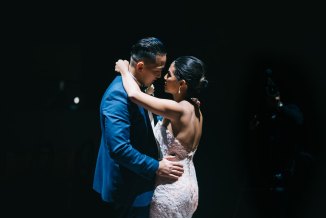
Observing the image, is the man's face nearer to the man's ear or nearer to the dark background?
the man's ear

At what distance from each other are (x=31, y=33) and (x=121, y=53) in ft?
3.51

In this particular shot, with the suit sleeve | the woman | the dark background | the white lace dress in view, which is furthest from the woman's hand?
→ the dark background

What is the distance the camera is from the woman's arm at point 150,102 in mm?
2852

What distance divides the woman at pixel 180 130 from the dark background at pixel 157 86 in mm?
2589

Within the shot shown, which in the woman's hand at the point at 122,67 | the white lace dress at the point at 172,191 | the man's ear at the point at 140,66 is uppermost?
the man's ear at the point at 140,66

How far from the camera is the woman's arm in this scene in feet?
9.36

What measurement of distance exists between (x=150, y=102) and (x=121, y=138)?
0.24m

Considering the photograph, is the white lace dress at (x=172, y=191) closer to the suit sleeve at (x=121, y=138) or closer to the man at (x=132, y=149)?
the man at (x=132, y=149)

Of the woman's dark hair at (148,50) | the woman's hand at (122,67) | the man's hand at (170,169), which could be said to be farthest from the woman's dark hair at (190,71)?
the man's hand at (170,169)

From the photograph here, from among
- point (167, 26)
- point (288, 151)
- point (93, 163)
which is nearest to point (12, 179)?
point (93, 163)

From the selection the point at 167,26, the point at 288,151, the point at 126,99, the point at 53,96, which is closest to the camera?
the point at 126,99

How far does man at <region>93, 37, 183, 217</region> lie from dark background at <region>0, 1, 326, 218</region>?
2615mm

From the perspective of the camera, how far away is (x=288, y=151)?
17.0 ft

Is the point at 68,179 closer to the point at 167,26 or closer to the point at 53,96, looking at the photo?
the point at 53,96
